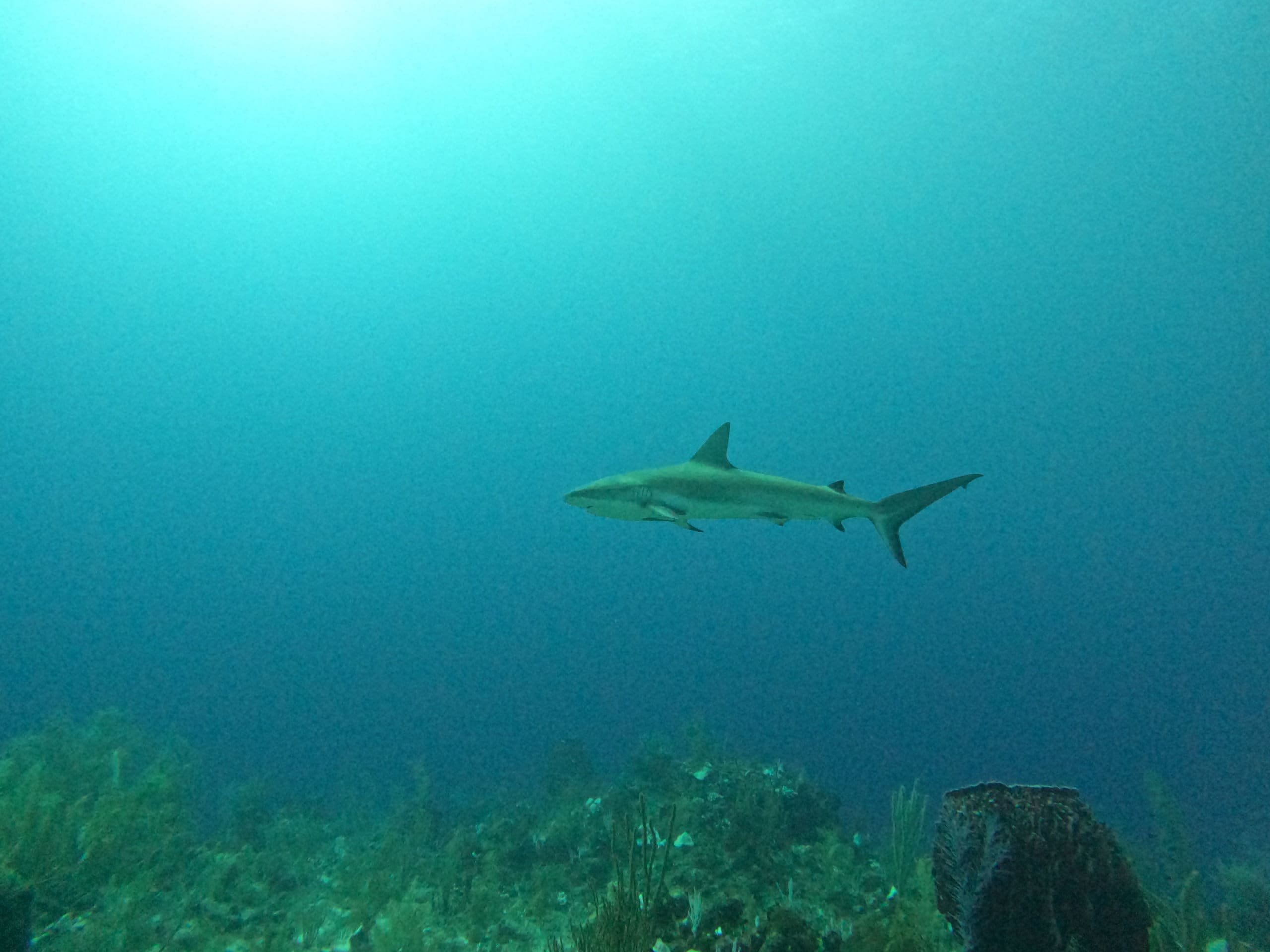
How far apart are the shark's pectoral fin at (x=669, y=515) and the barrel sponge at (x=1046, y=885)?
13.5 ft

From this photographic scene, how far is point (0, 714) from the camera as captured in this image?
84.4 ft

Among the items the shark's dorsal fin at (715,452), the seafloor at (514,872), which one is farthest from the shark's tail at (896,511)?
the seafloor at (514,872)

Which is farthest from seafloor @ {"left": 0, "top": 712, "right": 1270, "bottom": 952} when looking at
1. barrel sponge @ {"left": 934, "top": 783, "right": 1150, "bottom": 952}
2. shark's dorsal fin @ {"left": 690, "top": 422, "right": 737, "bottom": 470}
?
shark's dorsal fin @ {"left": 690, "top": 422, "right": 737, "bottom": 470}

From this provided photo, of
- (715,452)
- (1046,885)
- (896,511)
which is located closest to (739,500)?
(715,452)

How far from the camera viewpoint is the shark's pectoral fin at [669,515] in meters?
7.73

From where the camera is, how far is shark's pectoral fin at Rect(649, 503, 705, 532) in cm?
773

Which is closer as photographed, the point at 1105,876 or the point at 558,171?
the point at 1105,876

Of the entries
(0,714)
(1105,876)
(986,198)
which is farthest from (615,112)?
(0,714)

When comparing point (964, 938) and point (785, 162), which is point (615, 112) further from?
point (964, 938)

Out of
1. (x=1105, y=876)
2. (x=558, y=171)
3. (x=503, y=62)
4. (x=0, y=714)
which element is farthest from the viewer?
(x=558, y=171)

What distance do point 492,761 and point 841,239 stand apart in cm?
3683

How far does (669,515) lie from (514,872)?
6.36 meters

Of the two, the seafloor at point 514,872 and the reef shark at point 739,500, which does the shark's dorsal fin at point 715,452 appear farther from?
the seafloor at point 514,872

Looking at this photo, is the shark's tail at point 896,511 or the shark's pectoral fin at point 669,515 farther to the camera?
the shark's tail at point 896,511
